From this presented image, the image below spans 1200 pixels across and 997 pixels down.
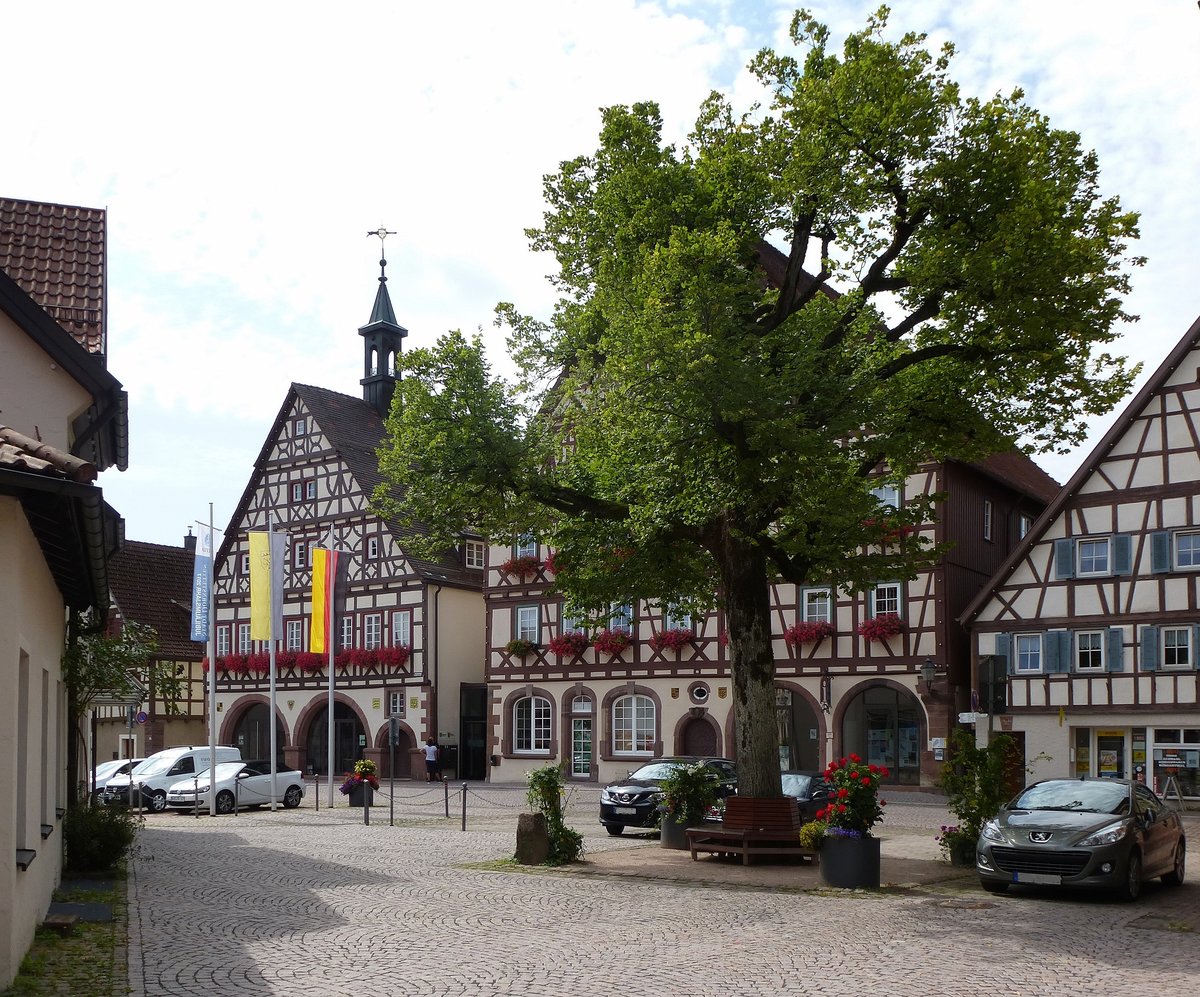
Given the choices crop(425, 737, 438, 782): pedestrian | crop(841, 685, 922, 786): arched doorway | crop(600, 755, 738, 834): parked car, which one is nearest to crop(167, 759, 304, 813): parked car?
crop(600, 755, 738, 834): parked car

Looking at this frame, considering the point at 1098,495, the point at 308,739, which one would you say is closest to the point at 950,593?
the point at 1098,495

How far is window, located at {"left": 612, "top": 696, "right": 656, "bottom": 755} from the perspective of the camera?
43.6 m

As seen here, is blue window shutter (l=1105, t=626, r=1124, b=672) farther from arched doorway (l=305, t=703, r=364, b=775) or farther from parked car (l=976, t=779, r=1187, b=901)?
arched doorway (l=305, t=703, r=364, b=775)

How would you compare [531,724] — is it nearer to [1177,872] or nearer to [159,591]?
[159,591]

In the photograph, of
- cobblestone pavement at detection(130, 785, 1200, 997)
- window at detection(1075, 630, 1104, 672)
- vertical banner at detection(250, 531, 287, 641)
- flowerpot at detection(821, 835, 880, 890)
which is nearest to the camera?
cobblestone pavement at detection(130, 785, 1200, 997)

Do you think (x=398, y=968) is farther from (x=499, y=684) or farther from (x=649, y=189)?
(x=499, y=684)

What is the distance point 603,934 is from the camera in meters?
12.8

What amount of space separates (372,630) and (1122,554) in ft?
90.1

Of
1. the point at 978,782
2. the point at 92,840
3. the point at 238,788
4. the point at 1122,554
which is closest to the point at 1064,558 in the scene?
the point at 1122,554

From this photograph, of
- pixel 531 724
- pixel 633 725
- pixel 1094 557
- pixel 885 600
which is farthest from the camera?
pixel 531 724

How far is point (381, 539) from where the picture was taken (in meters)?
52.0

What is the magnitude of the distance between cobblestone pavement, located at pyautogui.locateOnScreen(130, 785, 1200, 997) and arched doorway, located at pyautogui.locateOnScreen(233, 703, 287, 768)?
116 ft

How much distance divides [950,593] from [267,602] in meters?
18.4

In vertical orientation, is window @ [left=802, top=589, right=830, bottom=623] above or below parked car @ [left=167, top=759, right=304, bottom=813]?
above
